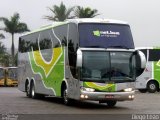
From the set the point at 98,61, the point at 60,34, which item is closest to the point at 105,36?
the point at 98,61

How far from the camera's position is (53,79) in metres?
24.7

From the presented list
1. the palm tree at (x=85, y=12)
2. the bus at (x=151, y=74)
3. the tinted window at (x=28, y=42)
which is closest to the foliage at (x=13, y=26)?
the palm tree at (x=85, y=12)

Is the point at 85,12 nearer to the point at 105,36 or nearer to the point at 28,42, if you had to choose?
the point at 28,42

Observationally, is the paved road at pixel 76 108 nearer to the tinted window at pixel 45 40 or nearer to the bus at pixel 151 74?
the tinted window at pixel 45 40

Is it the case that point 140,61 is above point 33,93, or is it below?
above

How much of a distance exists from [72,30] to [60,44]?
1783 mm

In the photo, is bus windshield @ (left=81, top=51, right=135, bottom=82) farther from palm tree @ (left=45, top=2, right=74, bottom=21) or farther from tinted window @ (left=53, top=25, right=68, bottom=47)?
palm tree @ (left=45, top=2, right=74, bottom=21)

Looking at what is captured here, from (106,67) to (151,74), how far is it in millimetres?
16738

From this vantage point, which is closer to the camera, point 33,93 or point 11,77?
point 33,93

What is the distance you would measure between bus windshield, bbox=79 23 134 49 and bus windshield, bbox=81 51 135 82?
1.20 ft

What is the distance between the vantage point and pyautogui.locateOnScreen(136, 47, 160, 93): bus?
37000 millimetres

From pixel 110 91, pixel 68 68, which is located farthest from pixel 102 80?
pixel 68 68

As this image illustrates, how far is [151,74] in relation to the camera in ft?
122

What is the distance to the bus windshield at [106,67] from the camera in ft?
68.0
